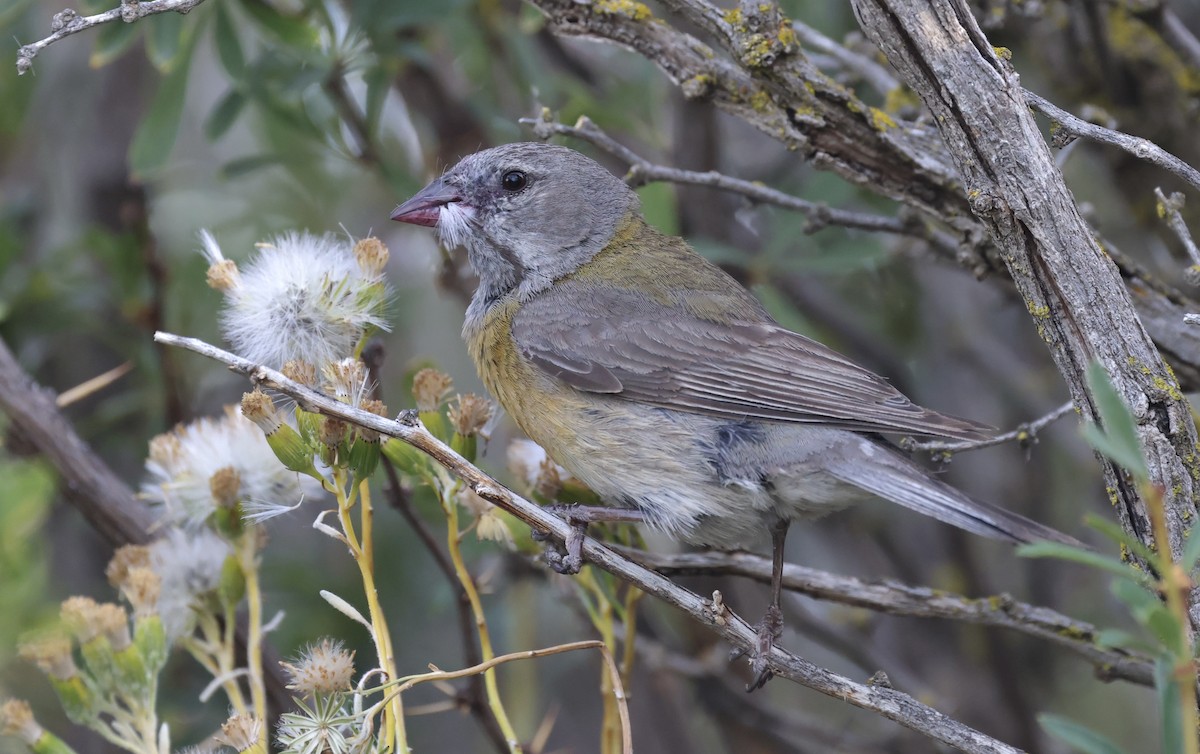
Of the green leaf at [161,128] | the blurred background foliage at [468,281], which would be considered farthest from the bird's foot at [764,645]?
the green leaf at [161,128]

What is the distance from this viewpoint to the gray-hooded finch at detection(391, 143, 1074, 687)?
2979 mm

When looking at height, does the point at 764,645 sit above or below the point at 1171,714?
below

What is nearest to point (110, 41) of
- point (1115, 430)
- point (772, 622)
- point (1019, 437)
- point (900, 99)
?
point (900, 99)

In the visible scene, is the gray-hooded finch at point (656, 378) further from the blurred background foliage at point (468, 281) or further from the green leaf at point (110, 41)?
the green leaf at point (110, 41)

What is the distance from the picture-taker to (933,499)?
2768 mm

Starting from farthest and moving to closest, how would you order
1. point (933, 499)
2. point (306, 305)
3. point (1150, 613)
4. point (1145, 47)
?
point (1145, 47) < point (933, 499) < point (306, 305) < point (1150, 613)

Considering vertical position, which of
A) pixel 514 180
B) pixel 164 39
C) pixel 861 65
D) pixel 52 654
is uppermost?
pixel 861 65

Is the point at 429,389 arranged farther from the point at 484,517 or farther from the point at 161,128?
the point at 161,128

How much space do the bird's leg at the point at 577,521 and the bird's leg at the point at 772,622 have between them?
1.22ft

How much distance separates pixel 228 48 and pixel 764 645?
8.40 feet

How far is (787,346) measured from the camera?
3.34 metres

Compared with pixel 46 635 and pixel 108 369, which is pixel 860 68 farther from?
pixel 108 369

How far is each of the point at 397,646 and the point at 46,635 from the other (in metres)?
2.30

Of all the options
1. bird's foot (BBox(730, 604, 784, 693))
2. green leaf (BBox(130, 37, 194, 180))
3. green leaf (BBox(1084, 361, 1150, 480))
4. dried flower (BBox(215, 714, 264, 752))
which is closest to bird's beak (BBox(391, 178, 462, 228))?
green leaf (BBox(130, 37, 194, 180))
